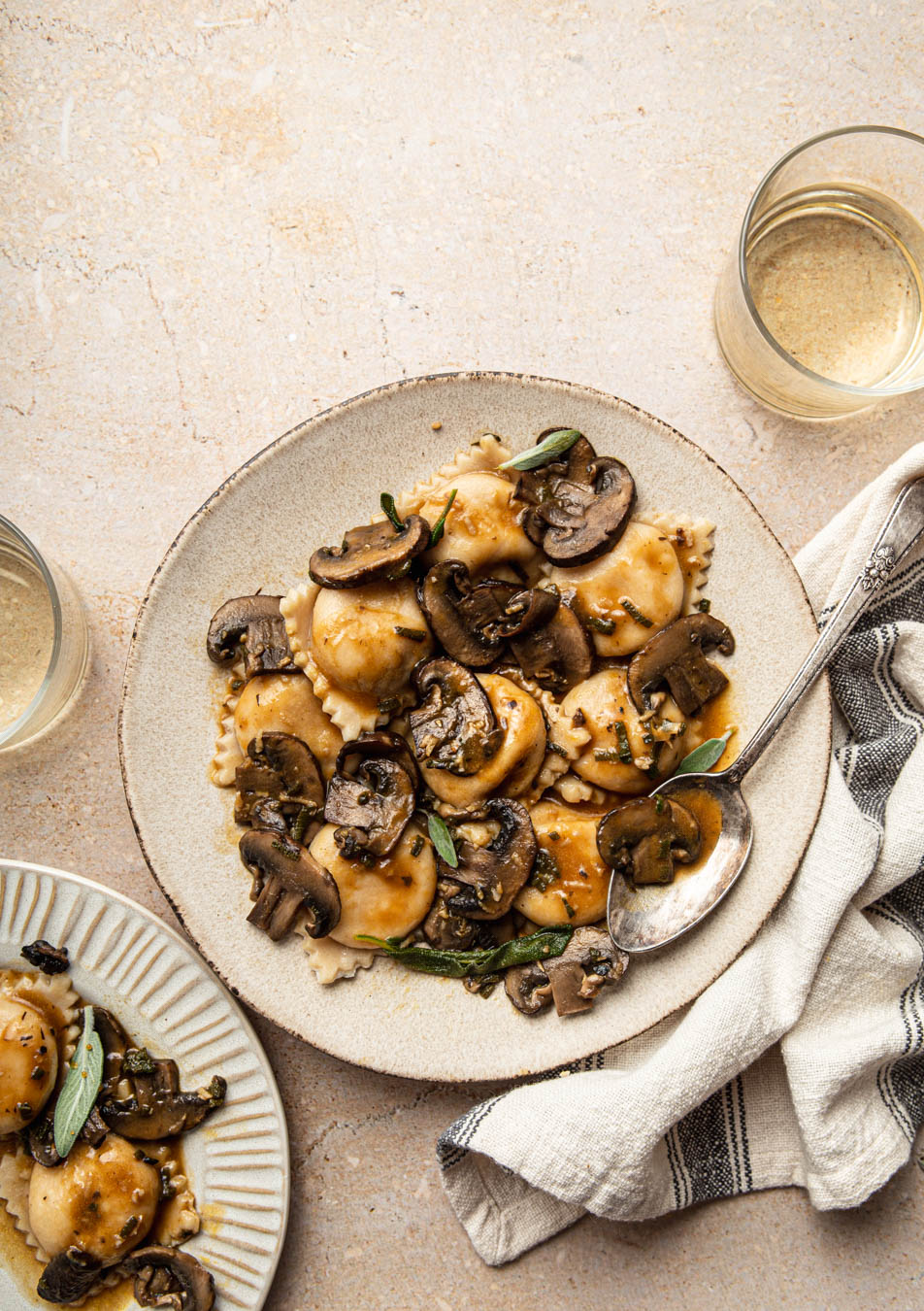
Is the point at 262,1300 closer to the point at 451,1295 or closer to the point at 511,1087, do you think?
the point at 451,1295

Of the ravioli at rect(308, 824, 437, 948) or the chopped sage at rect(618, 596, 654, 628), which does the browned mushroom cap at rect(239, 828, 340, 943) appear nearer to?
the ravioli at rect(308, 824, 437, 948)

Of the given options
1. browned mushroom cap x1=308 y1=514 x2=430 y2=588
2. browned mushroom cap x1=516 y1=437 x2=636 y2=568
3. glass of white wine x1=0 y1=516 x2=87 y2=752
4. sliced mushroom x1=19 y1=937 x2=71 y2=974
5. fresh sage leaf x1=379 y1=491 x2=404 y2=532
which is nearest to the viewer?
browned mushroom cap x1=308 y1=514 x2=430 y2=588

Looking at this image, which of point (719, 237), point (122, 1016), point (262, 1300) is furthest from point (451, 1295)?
point (719, 237)

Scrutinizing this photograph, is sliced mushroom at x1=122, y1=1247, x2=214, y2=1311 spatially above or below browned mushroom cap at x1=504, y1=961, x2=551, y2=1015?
below

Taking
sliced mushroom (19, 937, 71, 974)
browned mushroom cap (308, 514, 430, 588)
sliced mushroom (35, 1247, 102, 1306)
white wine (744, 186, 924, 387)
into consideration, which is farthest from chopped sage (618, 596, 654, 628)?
sliced mushroom (35, 1247, 102, 1306)

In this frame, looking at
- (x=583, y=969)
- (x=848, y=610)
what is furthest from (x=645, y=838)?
(x=848, y=610)
